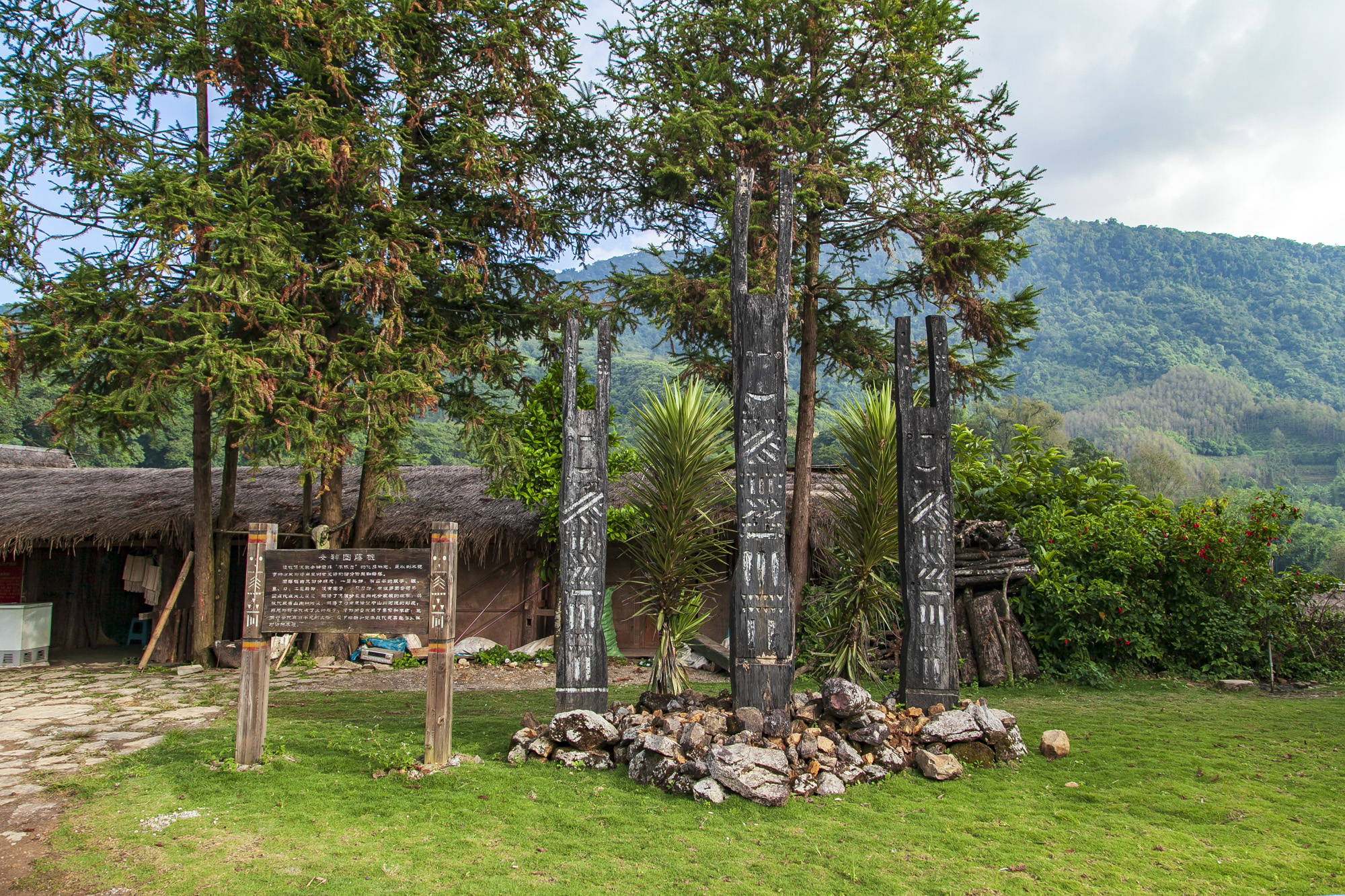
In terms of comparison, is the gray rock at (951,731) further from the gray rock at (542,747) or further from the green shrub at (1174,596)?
the green shrub at (1174,596)

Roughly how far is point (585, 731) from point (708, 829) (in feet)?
4.64

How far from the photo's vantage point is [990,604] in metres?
8.96

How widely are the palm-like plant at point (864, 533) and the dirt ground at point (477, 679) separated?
77.5 inches

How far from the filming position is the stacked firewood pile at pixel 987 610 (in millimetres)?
8836

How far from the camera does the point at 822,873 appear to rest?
3.79 m

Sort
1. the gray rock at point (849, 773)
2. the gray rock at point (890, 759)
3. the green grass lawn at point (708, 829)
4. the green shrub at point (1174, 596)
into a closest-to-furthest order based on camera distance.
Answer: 1. the green grass lawn at point (708, 829)
2. the gray rock at point (849, 773)
3. the gray rock at point (890, 759)
4. the green shrub at point (1174, 596)

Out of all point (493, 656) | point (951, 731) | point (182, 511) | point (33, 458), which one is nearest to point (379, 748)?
point (951, 731)

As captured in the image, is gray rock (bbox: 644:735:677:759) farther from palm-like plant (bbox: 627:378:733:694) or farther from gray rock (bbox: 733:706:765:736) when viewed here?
palm-like plant (bbox: 627:378:733:694)

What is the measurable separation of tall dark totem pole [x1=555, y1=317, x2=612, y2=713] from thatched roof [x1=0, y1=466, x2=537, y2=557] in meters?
4.60

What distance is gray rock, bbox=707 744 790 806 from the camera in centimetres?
471

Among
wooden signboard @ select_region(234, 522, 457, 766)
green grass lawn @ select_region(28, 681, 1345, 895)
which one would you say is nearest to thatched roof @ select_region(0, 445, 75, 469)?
green grass lawn @ select_region(28, 681, 1345, 895)

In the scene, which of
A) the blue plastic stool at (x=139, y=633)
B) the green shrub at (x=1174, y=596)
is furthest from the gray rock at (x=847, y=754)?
the blue plastic stool at (x=139, y=633)

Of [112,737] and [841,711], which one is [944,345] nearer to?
[841,711]

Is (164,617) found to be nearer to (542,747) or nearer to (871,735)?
(542,747)
